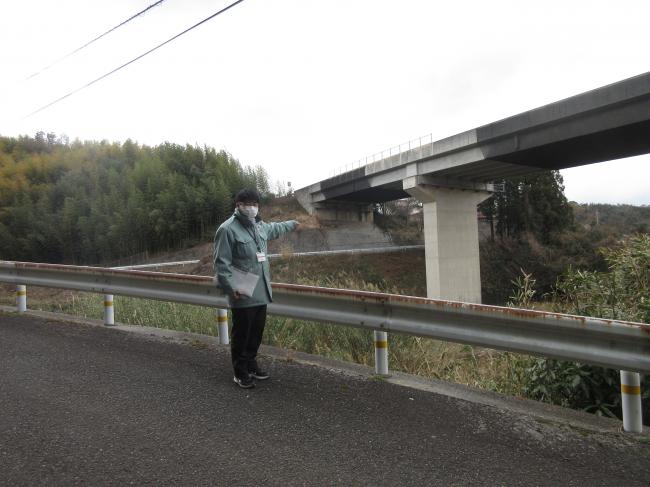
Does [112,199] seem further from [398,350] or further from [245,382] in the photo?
[245,382]

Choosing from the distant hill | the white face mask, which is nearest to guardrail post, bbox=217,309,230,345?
the white face mask

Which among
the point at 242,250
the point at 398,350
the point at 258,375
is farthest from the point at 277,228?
the point at 398,350

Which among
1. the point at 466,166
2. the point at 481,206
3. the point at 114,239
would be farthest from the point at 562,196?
the point at 114,239

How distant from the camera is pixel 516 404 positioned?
372cm

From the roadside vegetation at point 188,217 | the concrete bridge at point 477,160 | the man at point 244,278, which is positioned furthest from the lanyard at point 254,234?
the roadside vegetation at point 188,217

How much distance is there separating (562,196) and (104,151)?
41.4 metres

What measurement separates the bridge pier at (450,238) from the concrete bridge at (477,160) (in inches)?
2.4

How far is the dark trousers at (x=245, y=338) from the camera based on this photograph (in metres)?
4.24

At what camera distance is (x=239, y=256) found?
4.25 meters

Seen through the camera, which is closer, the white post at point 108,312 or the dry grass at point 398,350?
the dry grass at point 398,350

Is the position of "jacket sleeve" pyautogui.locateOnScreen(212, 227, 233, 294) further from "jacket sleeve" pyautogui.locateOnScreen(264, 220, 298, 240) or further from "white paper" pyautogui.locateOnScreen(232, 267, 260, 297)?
"jacket sleeve" pyautogui.locateOnScreen(264, 220, 298, 240)

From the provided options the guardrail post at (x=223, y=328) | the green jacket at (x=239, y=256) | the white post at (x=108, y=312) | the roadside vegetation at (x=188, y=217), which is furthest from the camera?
the roadside vegetation at (x=188, y=217)

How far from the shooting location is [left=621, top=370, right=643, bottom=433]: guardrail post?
321cm

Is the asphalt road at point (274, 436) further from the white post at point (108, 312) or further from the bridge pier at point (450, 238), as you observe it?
the bridge pier at point (450, 238)
